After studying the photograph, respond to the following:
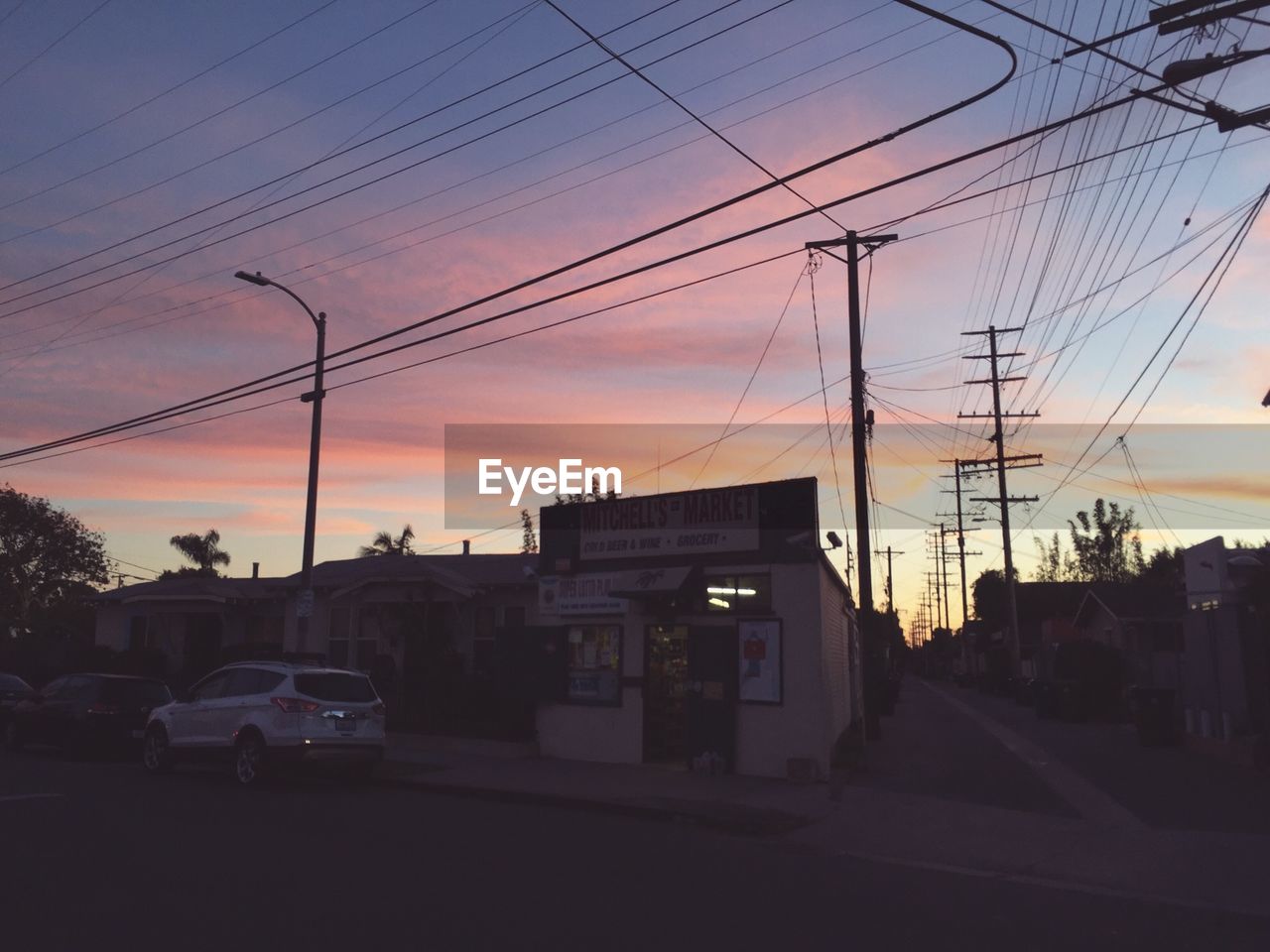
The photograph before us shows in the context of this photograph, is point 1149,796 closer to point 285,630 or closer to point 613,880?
point 613,880

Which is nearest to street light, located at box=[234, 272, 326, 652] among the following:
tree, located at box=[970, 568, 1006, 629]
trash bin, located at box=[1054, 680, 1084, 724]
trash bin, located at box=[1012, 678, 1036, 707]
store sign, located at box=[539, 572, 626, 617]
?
store sign, located at box=[539, 572, 626, 617]

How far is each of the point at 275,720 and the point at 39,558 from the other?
53610 millimetres

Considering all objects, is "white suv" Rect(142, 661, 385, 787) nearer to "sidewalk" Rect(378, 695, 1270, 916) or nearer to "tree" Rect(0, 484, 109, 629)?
"sidewalk" Rect(378, 695, 1270, 916)

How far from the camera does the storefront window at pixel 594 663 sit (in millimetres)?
18453

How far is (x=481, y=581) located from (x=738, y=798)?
16.8 meters

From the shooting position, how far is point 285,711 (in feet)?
49.2

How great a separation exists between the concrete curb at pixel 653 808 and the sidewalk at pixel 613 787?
13 millimetres

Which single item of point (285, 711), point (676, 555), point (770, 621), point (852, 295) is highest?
point (852, 295)

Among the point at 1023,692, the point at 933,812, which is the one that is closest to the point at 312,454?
the point at 933,812

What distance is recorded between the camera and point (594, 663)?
18828 millimetres

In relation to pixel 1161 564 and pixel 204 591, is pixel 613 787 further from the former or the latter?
pixel 1161 564

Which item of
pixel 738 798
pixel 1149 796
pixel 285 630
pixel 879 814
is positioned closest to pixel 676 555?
pixel 738 798

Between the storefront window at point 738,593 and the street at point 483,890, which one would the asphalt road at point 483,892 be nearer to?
the street at point 483,890

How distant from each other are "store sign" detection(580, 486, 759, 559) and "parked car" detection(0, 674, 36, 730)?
12.4 m
